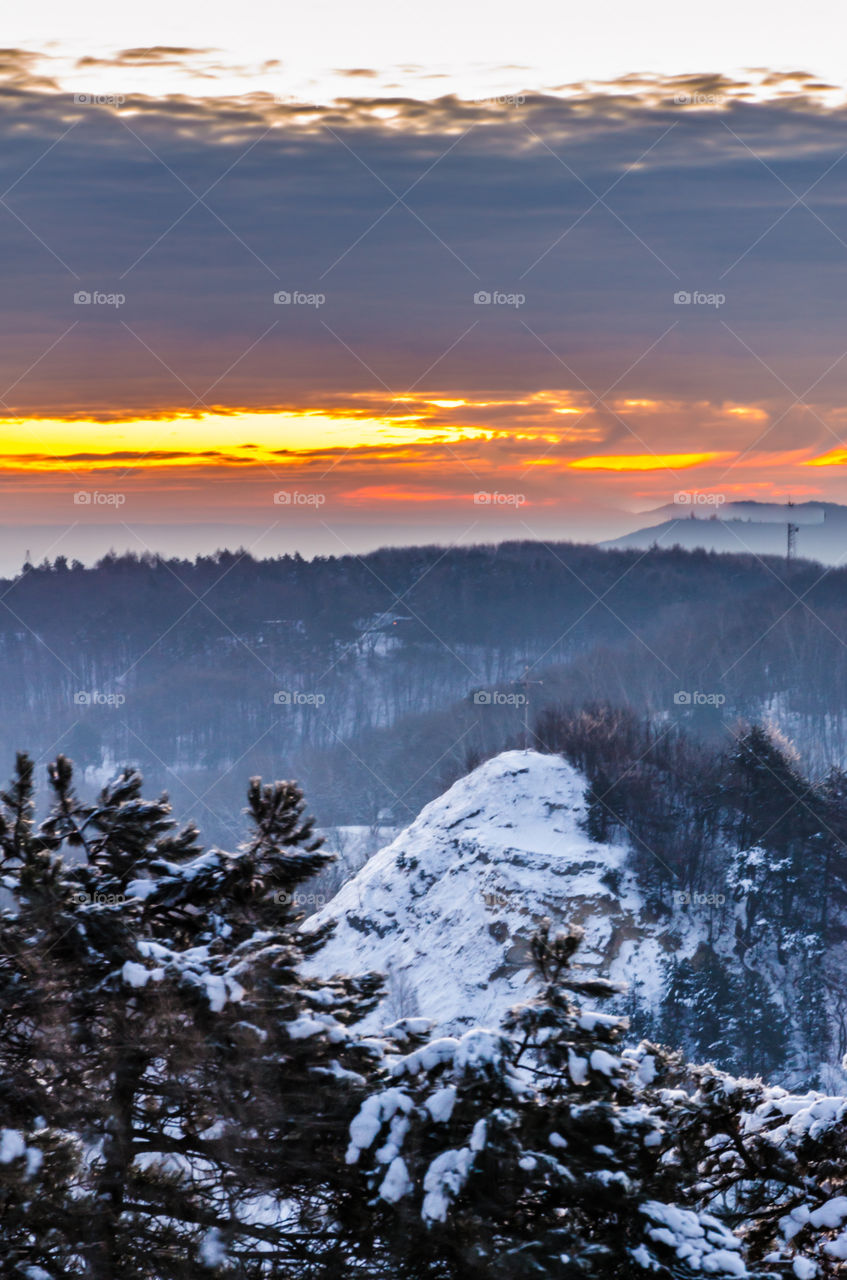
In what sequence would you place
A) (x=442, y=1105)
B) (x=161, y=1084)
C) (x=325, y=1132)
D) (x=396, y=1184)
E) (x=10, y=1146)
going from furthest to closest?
(x=161, y=1084) → (x=325, y=1132) → (x=442, y=1105) → (x=396, y=1184) → (x=10, y=1146)

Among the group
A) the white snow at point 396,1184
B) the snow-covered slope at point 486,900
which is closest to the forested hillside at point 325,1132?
the white snow at point 396,1184

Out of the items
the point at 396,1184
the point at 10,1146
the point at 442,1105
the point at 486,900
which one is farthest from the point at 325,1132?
the point at 486,900

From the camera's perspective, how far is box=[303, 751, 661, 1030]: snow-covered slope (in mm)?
65125

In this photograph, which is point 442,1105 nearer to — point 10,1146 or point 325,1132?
point 325,1132

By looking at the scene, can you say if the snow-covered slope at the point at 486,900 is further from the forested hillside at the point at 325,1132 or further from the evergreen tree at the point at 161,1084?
the evergreen tree at the point at 161,1084

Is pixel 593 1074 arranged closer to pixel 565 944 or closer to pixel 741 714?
pixel 565 944

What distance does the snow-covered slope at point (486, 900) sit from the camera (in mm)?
65125

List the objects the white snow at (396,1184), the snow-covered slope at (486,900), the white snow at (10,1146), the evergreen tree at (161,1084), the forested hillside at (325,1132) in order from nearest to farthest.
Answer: the white snow at (10,1146) → the white snow at (396,1184) → the forested hillside at (325,1132) → the evergreen tree at (161,1084) → the snow-covered slope at (486,900)

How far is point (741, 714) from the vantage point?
160 metres

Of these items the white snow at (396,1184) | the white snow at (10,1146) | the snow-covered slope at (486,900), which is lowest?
the snow-covered slope at (486,900)

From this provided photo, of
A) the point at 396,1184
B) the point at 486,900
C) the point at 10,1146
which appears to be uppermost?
the point at 10,1146

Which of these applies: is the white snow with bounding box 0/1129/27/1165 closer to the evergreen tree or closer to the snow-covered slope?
the evergreen tree

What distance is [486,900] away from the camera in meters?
70.3

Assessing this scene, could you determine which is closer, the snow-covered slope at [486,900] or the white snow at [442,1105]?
the white snow at [442,1105]
